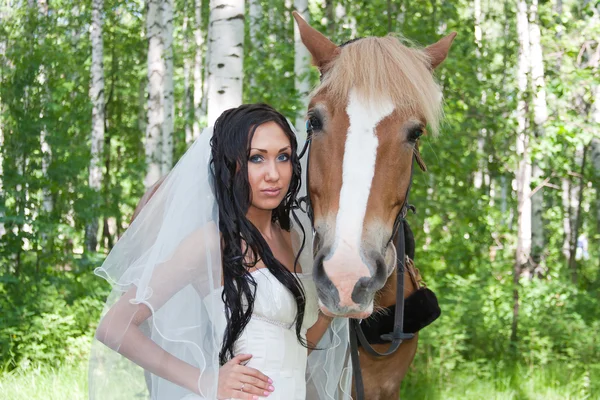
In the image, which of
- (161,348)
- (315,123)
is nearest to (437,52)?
(315,123)

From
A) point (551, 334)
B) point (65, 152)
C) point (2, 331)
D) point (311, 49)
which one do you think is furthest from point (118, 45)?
point (311, 49)

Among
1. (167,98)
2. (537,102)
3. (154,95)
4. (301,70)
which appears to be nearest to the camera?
(537,102)

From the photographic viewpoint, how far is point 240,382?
6.84 ft

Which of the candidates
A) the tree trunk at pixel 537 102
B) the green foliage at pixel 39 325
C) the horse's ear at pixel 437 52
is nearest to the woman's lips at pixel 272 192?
the horse's ear at pixel 437 52

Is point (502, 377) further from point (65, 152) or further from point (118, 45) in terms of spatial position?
point (118, 45)

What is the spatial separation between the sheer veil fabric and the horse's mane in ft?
1.97

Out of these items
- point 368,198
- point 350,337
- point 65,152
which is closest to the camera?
point 368,198

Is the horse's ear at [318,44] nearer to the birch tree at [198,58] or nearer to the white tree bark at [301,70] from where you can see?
the white tree bark at [301,70]

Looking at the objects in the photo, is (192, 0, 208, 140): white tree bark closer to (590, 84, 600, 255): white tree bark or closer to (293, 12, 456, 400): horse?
(590, 84, 600, 255): white tree bark

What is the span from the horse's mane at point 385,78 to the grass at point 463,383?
3.14 meters

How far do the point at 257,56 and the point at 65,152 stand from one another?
4.31 metres

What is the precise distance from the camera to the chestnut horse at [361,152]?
2.06 meters

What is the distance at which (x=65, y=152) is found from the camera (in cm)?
656

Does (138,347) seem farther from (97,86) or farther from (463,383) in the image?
(97,86)
